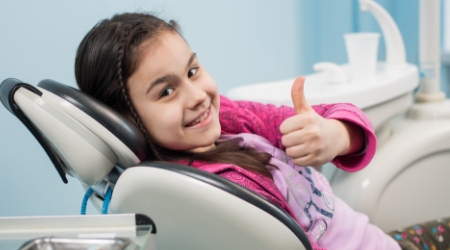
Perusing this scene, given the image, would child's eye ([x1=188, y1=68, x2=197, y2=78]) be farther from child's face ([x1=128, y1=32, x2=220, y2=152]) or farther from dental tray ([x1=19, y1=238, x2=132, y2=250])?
dental tray ([x1=19, y1=238, x2=132, y2=250])

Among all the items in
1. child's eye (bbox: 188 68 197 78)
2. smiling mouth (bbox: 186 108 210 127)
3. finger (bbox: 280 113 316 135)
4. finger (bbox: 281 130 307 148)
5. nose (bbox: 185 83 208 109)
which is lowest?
finger (bbox: 281 130 307 148)

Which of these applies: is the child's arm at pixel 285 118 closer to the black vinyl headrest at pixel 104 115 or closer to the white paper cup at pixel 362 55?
the black vinyl headrest at pixel 104 115

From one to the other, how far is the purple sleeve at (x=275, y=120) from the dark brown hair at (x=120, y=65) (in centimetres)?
17

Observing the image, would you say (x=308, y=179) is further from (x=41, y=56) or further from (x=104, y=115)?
(x=41, y=56)

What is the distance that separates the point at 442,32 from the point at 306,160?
5.16 ft

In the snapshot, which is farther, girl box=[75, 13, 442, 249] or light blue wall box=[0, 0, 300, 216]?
light blue wall box=[0, 0, 300, 216]

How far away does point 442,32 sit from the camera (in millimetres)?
2188

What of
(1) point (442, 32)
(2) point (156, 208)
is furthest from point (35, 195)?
(1) point (442, 32)

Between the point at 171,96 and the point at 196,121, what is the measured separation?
0.07 m

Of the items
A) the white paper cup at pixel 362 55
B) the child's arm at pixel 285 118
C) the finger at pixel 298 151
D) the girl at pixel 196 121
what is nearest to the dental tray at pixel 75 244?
the girl at pixel 196 121

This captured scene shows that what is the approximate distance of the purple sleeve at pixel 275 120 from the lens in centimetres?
100

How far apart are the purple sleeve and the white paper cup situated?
2.00ft

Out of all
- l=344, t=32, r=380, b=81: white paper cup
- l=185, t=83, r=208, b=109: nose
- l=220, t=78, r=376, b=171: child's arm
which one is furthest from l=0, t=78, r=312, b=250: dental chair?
l=344, t=32, r=380, b=81: white paper cup

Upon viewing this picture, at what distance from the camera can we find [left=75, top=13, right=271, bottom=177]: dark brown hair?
0.83 metres
